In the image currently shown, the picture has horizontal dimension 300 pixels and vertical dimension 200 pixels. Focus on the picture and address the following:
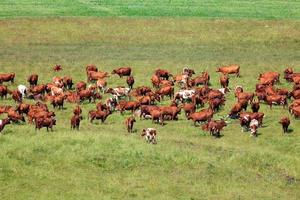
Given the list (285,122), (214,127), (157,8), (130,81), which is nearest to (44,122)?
(214,127)

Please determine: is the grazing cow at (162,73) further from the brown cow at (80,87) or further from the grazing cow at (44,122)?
the grazing cow at (44,122)

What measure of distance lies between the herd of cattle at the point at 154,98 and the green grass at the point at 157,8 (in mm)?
19624

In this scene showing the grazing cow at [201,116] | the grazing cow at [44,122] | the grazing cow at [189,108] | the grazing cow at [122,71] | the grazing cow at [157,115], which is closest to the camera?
the grazing cow at [44,122]

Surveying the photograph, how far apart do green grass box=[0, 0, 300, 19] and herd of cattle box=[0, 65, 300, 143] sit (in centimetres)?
1962

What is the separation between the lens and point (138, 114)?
32.7 metres

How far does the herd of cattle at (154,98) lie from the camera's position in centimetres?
3017

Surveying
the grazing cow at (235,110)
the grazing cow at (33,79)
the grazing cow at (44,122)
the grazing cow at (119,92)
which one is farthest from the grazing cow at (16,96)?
the grazing cow at (235,110)

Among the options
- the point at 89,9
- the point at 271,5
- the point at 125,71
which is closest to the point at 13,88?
the point at 125,71

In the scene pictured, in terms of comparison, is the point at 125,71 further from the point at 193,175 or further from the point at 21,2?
the point at 21,2

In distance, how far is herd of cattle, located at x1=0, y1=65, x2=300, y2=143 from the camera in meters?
30.2

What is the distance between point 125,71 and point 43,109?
10.4m

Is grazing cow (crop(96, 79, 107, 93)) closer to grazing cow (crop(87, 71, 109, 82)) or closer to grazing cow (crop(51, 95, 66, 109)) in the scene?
grazing cow (crop(87, 71, 109, 82))

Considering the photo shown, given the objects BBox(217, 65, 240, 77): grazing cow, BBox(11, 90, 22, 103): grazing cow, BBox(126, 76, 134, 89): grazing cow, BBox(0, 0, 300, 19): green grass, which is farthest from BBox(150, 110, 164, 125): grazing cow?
BBox(0, 0, 300, 19): green grass

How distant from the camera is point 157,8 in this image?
62.0 meters
